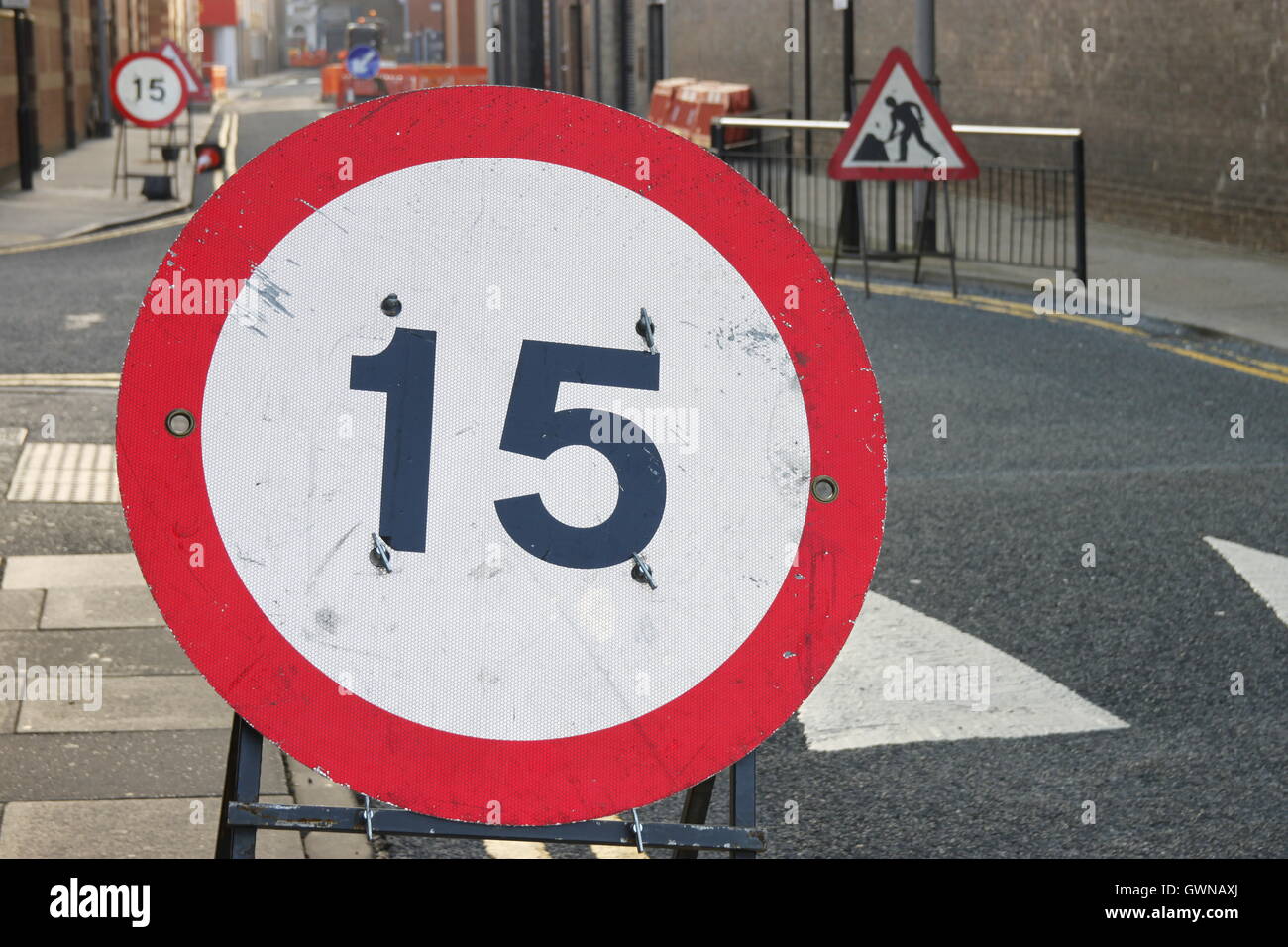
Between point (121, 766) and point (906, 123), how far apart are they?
10475 millimetres

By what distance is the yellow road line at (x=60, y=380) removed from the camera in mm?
9203

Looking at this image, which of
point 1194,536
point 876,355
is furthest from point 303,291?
point 876,355

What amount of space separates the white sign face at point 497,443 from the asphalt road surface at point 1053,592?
188cm

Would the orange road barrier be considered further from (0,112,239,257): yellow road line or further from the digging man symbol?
the digging man symbol

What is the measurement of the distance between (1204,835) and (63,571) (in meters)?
3.73

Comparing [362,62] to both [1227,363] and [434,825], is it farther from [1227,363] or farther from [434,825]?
[434,825]

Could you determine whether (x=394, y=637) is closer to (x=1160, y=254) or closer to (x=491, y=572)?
(x=491, y=572)

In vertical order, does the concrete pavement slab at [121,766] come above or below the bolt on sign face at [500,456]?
below

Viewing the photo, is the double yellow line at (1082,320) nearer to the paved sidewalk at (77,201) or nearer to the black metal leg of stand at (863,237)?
the black metal leg of stand at (863,237)

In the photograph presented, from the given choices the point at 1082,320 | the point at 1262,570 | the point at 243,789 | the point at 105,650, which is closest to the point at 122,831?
the point at 105,650

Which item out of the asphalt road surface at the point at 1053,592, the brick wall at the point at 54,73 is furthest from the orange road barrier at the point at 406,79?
the asphalt road surface at the point at 1053,592

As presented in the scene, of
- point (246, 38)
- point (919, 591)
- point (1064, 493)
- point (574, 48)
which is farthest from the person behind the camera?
point (246, 38)

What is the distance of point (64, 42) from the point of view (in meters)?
34.0
